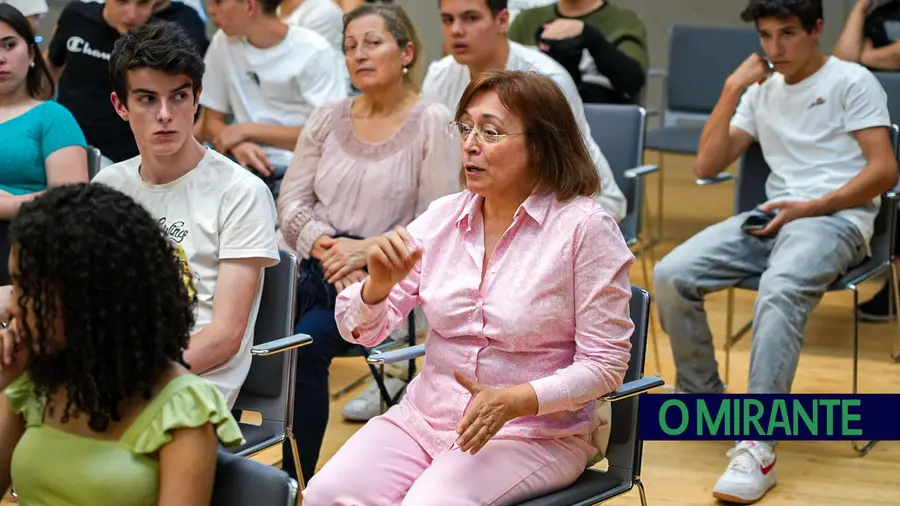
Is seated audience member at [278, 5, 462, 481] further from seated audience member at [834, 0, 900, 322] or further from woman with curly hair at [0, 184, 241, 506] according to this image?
seated audience member at [834, 0, 900, 322]

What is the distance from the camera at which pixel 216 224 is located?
8.34 feet

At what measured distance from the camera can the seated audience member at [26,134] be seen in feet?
10.6

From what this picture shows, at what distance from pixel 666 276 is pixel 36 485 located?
7.38ft

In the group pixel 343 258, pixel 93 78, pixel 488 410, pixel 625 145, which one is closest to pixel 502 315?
pixel 488 410

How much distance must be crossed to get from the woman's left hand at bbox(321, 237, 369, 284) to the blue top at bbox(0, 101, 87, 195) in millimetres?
744

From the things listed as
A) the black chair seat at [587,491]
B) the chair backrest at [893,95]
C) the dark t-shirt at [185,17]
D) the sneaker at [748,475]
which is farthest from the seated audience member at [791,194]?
the dark t-shirt at [185,17]

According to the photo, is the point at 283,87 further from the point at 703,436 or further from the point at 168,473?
the point at 168,473

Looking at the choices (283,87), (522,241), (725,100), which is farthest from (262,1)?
(522,241)

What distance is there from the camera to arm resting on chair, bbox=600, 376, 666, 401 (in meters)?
2.21

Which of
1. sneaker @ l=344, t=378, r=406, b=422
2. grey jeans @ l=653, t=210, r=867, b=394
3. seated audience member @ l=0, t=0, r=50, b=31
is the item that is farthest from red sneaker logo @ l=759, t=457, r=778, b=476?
seated audience member @ l=0, t=0, r=50, b=31

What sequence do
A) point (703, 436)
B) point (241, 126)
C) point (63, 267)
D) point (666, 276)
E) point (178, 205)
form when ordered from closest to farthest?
point (63, 267) < point (703, 436) < point (178, 205) < point (666, 276) < point (241, 126)

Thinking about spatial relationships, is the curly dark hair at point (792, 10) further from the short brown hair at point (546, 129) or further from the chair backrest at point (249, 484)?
the chair backrest at point (249, 484)

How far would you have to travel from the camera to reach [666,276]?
139 inches

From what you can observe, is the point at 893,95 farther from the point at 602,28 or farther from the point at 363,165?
the point at 363,165
